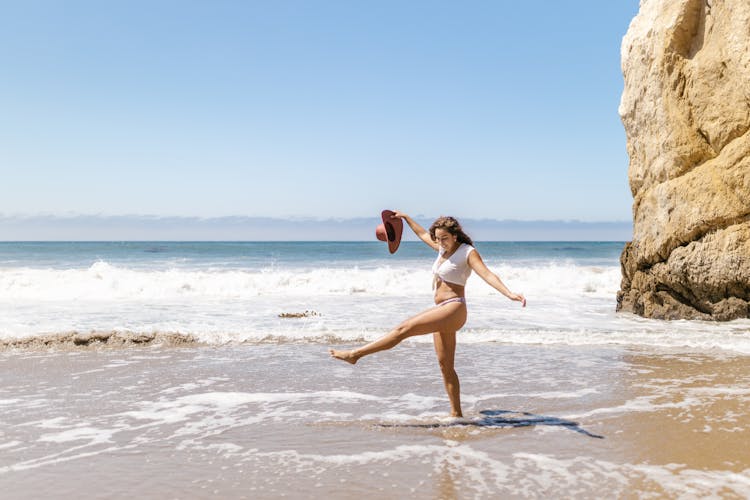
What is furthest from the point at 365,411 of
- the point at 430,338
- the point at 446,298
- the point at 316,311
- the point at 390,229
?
the point at 316,311

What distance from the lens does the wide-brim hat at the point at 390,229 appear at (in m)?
6.71

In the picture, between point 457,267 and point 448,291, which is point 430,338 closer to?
point 448,291

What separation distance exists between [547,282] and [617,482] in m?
23.6

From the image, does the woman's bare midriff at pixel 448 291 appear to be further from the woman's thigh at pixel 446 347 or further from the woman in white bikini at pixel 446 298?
the woman's thigh at pixel 446 347

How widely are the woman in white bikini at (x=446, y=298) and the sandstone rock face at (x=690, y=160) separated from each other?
30.9 feet

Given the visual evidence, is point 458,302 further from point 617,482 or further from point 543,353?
point 543,353

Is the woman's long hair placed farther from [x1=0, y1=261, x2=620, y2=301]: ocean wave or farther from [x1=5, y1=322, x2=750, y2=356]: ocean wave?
[x1=0, y1=261, x2=620, y2=301]: ocean wave

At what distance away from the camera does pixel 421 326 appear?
5.76 m

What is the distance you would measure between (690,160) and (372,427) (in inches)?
443

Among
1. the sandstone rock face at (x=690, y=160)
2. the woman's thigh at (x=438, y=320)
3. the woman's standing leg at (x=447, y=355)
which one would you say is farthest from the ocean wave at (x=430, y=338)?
the woman's thigh at (x=438, y=320)

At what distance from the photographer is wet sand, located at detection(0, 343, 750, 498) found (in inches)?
183

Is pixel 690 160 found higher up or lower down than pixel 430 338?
higher up

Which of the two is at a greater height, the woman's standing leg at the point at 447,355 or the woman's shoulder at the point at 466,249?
the woman's shoulder at the point at 466,249

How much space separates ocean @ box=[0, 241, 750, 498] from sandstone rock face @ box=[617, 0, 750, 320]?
104cm
